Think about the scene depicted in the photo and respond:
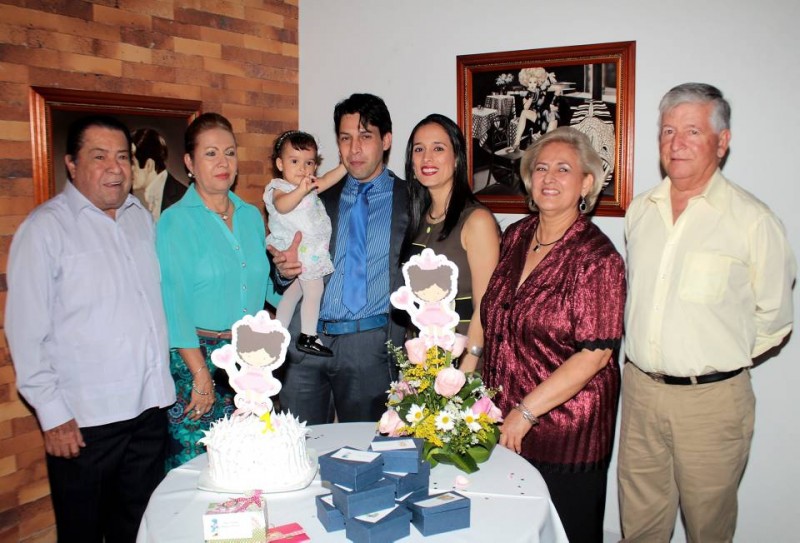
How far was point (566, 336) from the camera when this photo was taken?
2.50 meters

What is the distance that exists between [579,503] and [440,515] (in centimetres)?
90

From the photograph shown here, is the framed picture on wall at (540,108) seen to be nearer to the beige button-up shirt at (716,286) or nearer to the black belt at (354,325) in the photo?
the beige button-up shirt at (716,286)

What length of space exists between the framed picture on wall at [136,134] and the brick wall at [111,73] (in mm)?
46

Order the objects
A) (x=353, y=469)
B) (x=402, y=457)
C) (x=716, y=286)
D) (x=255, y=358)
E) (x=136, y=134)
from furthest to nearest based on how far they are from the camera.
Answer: (x=136, y=134) < (x=716, y=286) < (x=255, y=358) < (x=402, y=457) < (x=353, y=469)

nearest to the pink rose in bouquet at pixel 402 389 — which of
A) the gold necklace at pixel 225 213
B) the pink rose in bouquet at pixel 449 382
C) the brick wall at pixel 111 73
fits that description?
the pink rose in bouquet at pixel 449 382

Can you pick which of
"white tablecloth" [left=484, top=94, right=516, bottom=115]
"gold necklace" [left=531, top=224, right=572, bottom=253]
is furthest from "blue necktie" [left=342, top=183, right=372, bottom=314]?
"white tablecloth" [left=484, top=94, right=516, bottom=115]

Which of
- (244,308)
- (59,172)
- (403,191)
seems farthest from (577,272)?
(59,172)

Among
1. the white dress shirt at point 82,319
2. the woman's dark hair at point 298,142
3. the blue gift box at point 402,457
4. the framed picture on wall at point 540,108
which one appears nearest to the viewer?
the blue gift box at point 402,457

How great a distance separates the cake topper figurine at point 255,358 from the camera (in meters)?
2.14

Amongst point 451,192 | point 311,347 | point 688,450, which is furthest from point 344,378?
point 688,450

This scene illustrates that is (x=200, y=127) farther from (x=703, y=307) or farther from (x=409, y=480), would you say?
(x=703, y=307)

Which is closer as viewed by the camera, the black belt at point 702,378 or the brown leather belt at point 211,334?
the black belt at point 702,378

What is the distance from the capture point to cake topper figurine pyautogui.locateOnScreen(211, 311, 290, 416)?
84.4 inches

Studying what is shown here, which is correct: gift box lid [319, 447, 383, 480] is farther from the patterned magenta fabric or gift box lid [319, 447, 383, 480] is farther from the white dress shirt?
the white dress shirt
